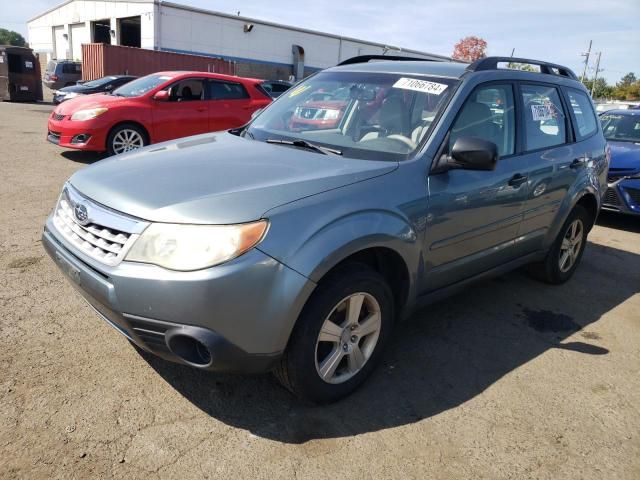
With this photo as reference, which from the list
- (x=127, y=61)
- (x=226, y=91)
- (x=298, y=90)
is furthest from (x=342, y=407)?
(x=127, y=61)

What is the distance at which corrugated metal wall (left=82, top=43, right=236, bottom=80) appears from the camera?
2448 centimetres

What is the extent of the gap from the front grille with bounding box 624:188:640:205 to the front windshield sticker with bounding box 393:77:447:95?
4941mm

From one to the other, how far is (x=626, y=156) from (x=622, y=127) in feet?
4.56

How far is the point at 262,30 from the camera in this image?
37.4 metres

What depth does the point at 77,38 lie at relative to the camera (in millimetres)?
40375

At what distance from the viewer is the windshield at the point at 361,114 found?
3055 mm

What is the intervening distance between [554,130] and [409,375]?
2.36 metres

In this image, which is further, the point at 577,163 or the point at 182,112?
the point at 182,112

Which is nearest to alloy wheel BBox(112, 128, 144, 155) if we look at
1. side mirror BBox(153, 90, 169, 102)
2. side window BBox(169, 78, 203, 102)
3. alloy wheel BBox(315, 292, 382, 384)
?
side mirror BBox(153, 90, 169, 102)

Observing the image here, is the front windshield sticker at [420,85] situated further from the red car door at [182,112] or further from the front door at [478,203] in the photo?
the red car door at [182,112]

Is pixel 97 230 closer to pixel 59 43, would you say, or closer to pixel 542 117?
pixel 542 117

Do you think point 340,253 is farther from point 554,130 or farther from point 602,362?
point 554,130

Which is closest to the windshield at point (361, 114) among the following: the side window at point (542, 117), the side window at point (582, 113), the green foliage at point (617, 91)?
the side window at point (542, 117)

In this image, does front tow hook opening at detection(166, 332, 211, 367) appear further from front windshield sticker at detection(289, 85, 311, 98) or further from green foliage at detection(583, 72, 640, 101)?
green foliage at detection(583, 72, 640, 101)
